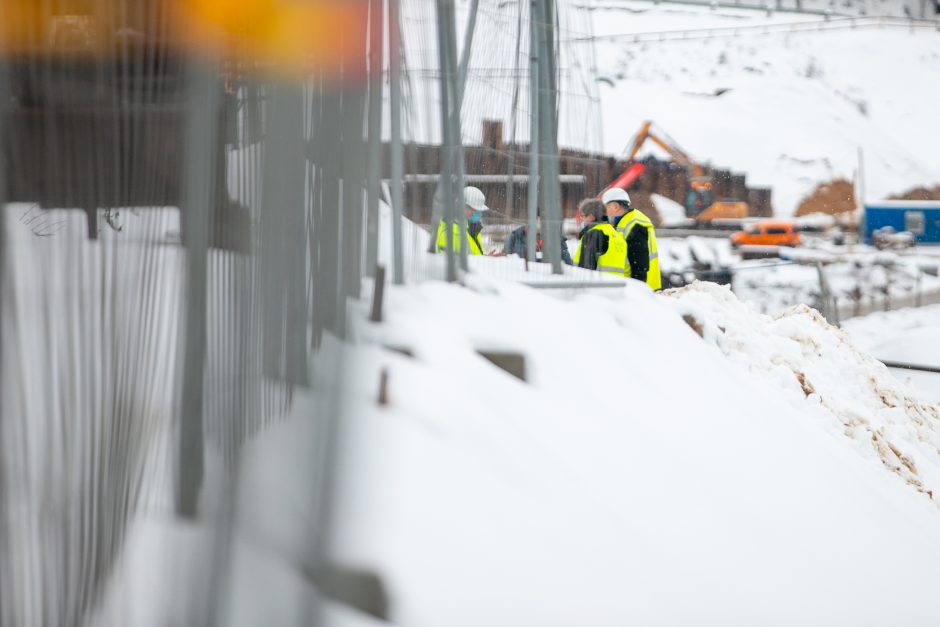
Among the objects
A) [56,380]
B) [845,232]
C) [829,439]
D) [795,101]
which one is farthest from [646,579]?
[795,101]

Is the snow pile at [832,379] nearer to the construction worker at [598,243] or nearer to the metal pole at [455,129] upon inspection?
the construction worker at [598,243]

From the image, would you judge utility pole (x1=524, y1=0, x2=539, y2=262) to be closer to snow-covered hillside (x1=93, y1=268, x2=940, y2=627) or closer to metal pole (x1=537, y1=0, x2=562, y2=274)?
metal pole (x1=537, y1=0, x2=562, y2=274)

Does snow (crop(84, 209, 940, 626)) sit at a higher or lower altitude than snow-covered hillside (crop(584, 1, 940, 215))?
lower

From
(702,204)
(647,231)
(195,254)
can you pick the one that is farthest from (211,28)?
(702,204)

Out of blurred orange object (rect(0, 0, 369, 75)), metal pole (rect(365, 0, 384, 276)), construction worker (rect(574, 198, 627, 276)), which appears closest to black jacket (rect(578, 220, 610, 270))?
construction worker (rect(574, 198, 627, 276))

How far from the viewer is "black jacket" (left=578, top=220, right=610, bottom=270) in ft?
26.0

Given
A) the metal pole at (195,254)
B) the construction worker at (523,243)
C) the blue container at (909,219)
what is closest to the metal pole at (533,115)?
the construction worker at (523,243)

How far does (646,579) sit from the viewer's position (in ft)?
12.4

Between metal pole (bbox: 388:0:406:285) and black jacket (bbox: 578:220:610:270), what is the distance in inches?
113

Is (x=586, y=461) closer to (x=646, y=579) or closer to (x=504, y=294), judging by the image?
(x=646, y=579)

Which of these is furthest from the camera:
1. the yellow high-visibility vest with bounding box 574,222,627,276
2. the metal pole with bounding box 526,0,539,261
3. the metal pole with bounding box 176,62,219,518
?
the yellow high-visibility vest with bounding box 574,222,627,276

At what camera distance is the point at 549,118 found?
23.3 feet

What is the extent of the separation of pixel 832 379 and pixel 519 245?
244cm

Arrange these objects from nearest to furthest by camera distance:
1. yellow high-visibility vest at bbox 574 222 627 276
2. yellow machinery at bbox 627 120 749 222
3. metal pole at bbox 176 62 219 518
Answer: metal pole at bbox 176 62 219 518 → yellow high-visibility vest at bbox 574 222 627 276 → yellow machinery at bbox 627 120 749 222
